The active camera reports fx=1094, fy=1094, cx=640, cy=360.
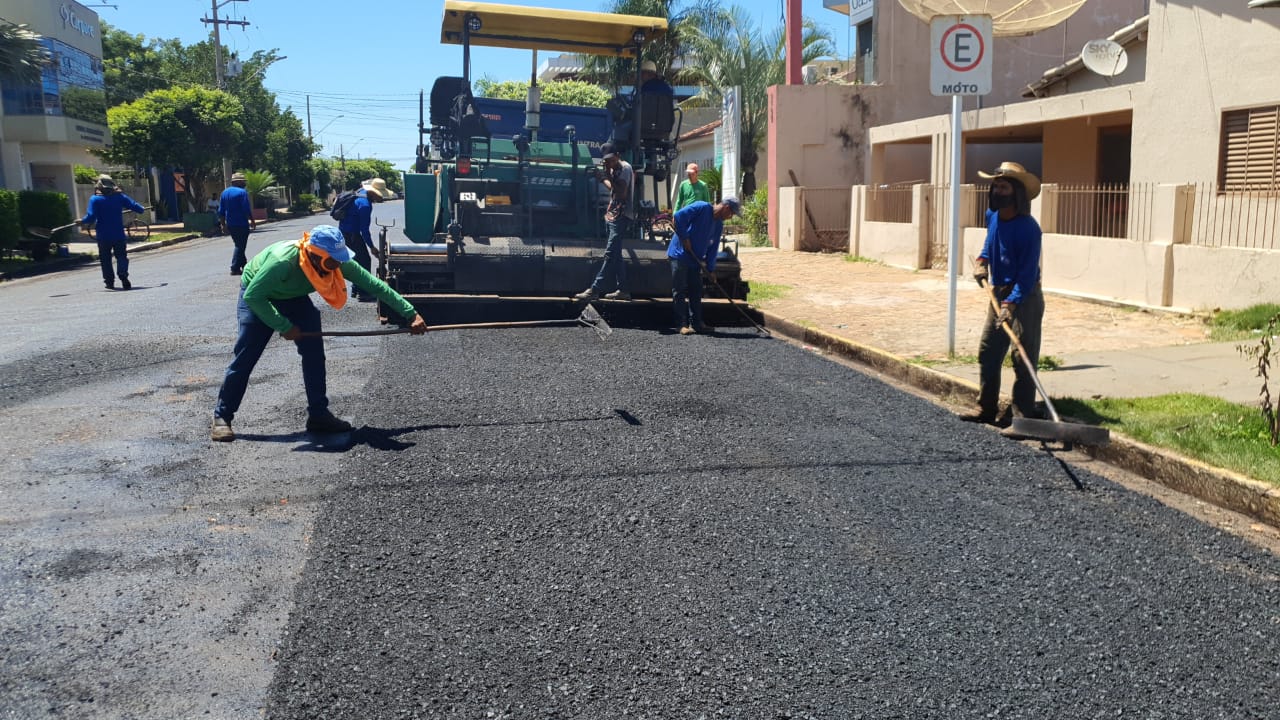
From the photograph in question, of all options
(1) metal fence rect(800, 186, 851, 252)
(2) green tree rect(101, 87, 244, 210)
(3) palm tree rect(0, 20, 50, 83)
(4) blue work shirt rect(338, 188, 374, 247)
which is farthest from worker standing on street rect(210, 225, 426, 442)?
(2) green tree rect(101, 87, 244, 210)

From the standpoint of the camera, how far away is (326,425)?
22.0ft

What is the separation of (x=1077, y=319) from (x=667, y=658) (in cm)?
887

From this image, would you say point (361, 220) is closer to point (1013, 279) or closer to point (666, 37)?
point (1013, 279)

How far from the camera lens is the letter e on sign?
8602 mm

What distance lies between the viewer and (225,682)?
351 cm

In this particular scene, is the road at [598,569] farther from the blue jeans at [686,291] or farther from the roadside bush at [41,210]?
the roadside bush at [41,210]

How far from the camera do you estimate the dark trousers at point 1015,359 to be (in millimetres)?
6781

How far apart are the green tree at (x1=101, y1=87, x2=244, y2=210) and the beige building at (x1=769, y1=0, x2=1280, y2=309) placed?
27989 mm

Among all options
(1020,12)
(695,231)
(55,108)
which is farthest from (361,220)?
(55,108)

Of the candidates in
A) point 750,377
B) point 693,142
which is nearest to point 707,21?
point 693,142

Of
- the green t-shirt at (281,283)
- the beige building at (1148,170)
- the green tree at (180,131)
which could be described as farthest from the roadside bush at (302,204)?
the green t-shirt at (281,283)

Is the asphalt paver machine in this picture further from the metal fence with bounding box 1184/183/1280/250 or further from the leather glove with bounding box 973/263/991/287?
the metal fence with bounding box 1184/183/1280/250

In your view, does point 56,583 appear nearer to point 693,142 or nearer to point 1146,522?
point 1146,522

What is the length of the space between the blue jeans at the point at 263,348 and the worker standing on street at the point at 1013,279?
4.09 metres
